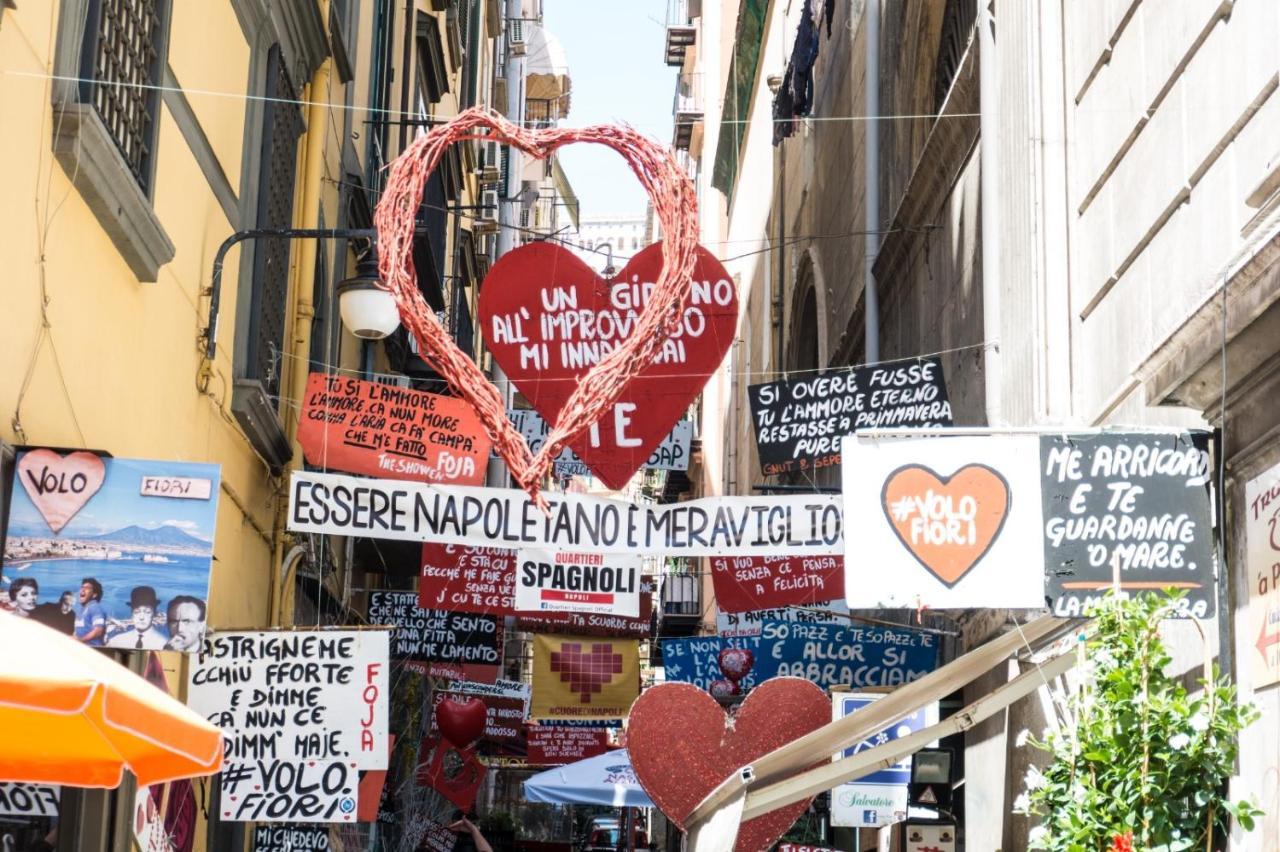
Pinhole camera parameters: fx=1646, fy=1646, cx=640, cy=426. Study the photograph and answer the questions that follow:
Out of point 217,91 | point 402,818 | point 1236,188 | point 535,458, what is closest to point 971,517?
point 1236,188

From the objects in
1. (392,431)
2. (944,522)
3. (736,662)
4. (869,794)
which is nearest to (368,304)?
(392,431)

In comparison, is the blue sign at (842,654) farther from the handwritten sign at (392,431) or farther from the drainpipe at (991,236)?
the handwritten sign at (392,431)

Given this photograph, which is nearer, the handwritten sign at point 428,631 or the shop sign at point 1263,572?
the shop sign at point 1263,572

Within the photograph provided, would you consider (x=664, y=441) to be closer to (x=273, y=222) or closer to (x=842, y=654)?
(x=842, y=654)

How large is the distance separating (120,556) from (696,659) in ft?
27.0

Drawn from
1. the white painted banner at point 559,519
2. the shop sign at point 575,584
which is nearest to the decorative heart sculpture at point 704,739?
the white painted banner at point 559,519

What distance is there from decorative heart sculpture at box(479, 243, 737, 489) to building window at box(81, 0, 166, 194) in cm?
251

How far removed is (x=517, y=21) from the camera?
45.1m

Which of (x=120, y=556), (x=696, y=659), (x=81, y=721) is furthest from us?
(x=696, y=659)

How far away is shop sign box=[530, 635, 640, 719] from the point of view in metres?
18.7

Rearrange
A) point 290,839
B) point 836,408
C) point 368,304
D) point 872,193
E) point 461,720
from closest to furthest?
point 368,304, point 290,839, point 836,408, point 461,720, point 872,193

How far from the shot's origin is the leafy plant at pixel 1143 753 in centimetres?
565

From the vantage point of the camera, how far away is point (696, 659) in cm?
1445

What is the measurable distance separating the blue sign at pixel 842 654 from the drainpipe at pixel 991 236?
2.25 metres
